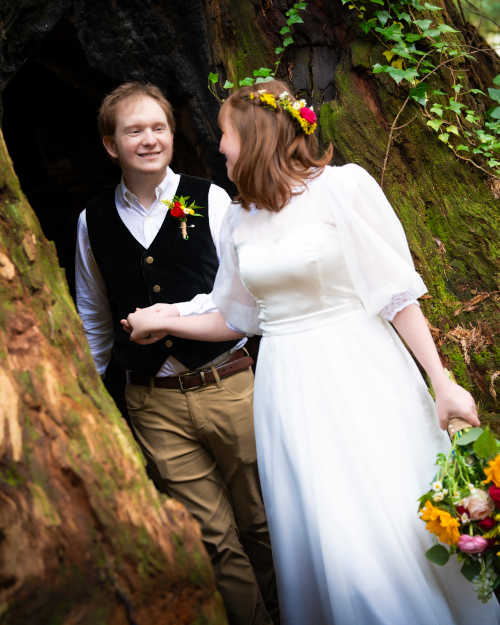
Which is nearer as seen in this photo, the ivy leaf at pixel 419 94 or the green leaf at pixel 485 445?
the green leaf at pixel 485 445

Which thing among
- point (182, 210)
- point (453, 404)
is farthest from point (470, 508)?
point (182, 210)

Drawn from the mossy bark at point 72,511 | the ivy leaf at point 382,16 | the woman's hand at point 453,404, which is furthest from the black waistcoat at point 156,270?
the ivy leaf at point 382,16

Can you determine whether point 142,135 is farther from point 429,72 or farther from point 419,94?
point 429,72

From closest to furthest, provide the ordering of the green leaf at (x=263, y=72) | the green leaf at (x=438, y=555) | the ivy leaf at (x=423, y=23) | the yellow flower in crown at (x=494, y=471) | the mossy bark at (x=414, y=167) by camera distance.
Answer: the yellow flower in crown at (x=494, y=471)
the green leaf at (x=438, y=555)
the mossy bark at (x=414, y=167)
the ivy leaf at (x=423, y=23)
the green leaf at (x=263, y=72)

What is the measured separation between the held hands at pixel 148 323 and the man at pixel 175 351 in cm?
30

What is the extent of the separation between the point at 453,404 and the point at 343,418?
1.28 ft

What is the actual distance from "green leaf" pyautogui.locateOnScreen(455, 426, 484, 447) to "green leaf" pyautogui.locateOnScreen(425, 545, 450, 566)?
346 mm

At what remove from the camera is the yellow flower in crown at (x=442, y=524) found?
71.3 inches

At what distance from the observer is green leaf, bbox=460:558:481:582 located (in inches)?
74.9

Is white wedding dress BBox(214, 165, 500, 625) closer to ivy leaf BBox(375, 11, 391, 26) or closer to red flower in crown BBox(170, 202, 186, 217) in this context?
red flower in crown BBox(170, 202, 186, 217)

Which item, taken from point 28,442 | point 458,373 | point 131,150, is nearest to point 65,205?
point 131,150

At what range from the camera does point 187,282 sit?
9.53 feet

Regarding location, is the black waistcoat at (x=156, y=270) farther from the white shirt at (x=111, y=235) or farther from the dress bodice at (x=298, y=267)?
the dress bodice at (x=298, y=267)

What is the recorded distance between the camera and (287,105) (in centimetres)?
222
